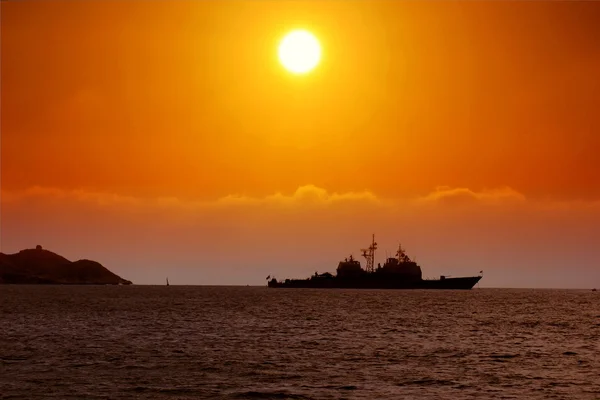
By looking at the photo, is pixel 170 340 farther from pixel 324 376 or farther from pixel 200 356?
pixel 324 376

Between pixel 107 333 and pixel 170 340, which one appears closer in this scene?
pixel 170 340

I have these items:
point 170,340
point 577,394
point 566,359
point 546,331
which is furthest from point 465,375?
point 546,331

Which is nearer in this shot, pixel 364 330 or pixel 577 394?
pixel 577 394

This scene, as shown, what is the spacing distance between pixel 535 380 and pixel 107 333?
46560mm

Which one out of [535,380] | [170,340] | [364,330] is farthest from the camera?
[364,330]

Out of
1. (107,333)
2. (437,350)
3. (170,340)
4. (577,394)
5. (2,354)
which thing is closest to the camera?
(577,394)

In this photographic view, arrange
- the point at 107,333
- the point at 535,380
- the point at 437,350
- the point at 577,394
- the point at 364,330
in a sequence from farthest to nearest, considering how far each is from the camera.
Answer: the point at 364,330 < the point at 107,333 < the point at 437,350 < the point at 535,380 < the point at 577,394

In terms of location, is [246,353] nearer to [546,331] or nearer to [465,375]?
[465,375]

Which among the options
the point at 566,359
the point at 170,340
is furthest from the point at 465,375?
the point at 170,340

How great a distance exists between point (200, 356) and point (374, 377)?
16103mm

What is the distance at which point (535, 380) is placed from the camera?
45.9m

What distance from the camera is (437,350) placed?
62.3 meters

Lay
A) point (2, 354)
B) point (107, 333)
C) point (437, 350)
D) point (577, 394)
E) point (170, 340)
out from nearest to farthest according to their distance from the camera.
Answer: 1. point (577, 394)
2. point (2, 354)
3. point (437, 350)
4. point (170, 340)
5. point (107, 333)

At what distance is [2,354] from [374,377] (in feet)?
97.2
